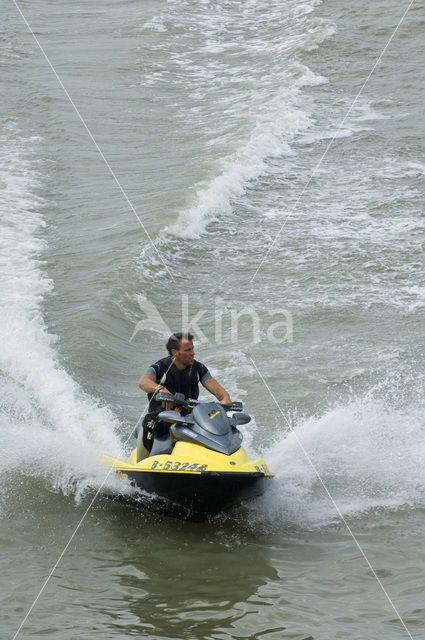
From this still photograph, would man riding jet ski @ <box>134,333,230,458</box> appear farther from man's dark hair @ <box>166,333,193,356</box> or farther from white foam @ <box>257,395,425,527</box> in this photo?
white foam @ <box>257,395,425,527</box>

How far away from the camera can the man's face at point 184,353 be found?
700cm

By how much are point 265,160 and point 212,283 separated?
534 cm

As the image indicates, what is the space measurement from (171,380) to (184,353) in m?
0.29

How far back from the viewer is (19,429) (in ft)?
26.6

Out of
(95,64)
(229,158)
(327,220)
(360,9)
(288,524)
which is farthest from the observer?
(360,9)

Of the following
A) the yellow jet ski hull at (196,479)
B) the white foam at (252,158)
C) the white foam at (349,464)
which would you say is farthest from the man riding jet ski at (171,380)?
the white foam at (252,158)

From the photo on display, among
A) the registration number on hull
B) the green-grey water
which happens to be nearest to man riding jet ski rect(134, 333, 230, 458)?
the registration number on hull

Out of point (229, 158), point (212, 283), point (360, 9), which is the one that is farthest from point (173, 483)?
point (360, 9)

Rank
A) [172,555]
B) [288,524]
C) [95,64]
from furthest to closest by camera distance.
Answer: [95,64]
[288,524]
[172,555]

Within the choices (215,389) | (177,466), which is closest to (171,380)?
(215,389)

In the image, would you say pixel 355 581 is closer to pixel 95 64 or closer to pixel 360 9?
pixel 95 64

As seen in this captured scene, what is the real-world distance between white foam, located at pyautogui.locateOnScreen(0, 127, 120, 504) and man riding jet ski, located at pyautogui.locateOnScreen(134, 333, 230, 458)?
691 mm

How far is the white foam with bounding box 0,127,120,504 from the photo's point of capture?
7.63 metres

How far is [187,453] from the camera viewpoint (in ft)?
21.5
